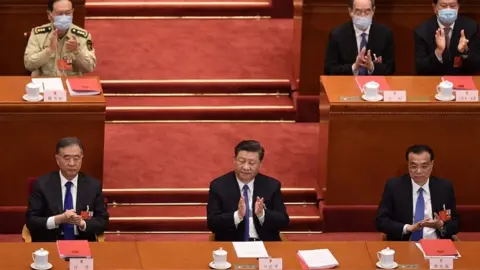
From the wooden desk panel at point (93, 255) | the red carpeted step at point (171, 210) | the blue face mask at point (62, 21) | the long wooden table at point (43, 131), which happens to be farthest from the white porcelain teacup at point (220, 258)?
the blue face mask at point (62, 21)

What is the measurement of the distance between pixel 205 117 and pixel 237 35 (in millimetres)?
834

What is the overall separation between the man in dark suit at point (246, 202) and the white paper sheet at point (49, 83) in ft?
3.83

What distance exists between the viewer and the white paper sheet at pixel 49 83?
325 inches

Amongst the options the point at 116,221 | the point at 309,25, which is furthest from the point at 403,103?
the point at 116,221

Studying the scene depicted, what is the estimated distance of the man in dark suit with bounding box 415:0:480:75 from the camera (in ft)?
28.7

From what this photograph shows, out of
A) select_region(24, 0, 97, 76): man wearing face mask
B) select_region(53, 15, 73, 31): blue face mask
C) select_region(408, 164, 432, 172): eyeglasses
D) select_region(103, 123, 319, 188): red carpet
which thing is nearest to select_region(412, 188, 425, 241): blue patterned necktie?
select_region(408, 164, 432, 172): eyeglasses

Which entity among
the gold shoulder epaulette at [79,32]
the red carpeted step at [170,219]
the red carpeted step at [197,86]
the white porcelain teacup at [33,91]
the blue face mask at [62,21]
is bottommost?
the red carpeted step at [170,219]

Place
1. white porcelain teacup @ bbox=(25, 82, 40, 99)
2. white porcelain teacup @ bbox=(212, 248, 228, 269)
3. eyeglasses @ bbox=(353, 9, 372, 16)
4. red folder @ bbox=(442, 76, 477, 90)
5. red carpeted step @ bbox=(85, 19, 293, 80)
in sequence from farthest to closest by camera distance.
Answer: red carpeted step @ bbox=(85, 19, 293, 80) < eyeglasses @ bbox=(353, 9, 372, 16) < red folder @ bbox=(442, 76, 477, 90) < white porcelain teacup @ bbox=(25, 82, 40, 99) < white porcelain teacup @ bbox=(212, 248, 228, 269)

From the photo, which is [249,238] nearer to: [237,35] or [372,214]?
[372,214]

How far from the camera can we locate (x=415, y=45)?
8.90 metres

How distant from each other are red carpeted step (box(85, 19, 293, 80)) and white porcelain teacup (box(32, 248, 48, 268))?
2.81 m

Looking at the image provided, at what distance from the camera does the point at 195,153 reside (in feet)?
29.6

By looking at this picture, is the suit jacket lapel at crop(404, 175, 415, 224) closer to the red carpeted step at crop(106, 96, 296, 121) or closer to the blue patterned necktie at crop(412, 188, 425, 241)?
the blue patterned necktie at crop(412, 188, 425, 241)

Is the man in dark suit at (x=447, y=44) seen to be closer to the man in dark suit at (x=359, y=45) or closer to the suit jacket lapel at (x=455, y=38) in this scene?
the suit jacket lapel at (x=455, y=38)
